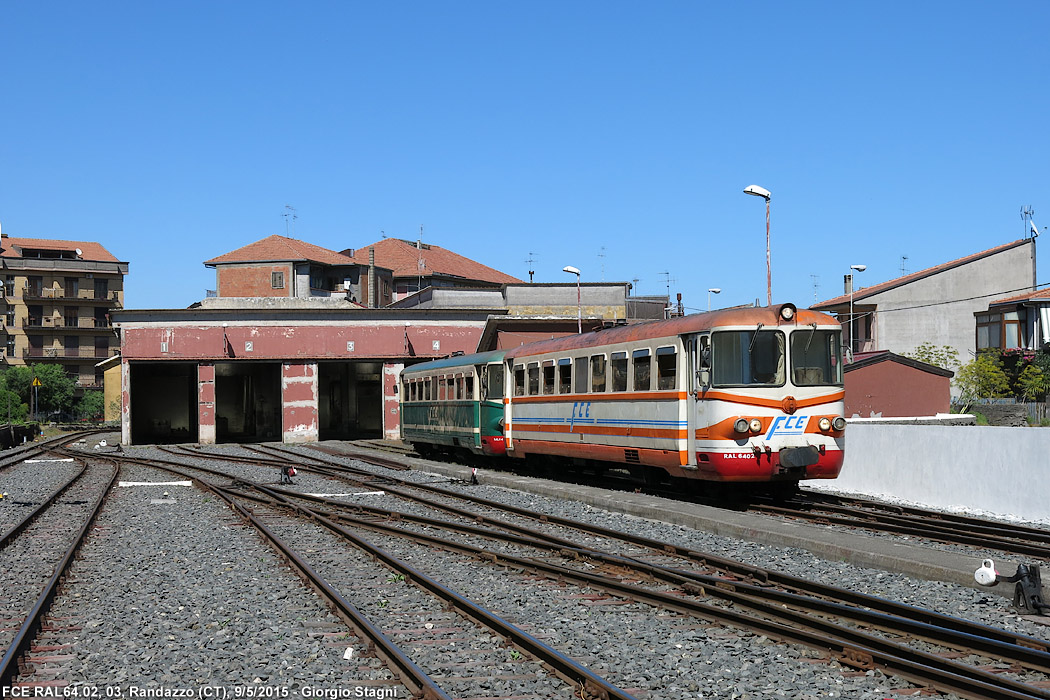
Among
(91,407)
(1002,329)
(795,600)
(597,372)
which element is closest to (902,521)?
(597,372)

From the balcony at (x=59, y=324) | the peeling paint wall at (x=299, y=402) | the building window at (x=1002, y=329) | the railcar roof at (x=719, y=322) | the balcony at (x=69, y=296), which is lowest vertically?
the peeling paint wall at (x=299, y=402)

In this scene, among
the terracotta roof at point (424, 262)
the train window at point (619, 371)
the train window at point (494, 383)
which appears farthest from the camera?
the terracotta roof at point (424, 262)

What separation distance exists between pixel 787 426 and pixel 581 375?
199 inches

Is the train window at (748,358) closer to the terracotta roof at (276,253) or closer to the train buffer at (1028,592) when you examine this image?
the train buffer at (1028,592)

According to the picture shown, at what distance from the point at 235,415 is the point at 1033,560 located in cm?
5140

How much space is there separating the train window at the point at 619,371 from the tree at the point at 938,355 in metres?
33.7

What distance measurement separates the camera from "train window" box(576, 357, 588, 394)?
1925 cm

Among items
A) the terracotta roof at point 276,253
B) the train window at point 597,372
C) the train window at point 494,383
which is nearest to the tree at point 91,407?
the terracotta roof at point 276,253

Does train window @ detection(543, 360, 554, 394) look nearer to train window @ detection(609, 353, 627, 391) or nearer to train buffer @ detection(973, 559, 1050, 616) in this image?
train window @ detection(609, 353, 627, 391)

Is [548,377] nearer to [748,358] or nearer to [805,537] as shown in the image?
[748,358]

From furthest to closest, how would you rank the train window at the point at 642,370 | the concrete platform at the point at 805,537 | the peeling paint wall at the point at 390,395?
the peeling paint wall at the point at 390,395 → the train window at the point at 642,370 → the concrete platform at the point at 805,537

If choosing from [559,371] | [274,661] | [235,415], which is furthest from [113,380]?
[274,661]

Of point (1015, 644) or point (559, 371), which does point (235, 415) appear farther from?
point (1015, 644)

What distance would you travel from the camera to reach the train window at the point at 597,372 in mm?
18516
